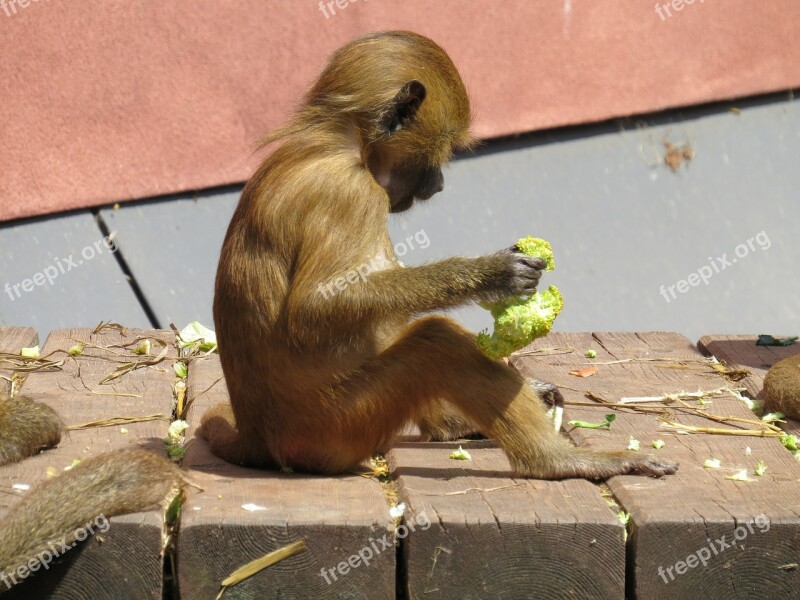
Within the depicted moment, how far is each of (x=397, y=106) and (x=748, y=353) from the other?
9.09 ft

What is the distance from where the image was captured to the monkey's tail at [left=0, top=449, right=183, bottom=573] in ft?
12.4

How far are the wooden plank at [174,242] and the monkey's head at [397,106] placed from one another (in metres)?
3.18

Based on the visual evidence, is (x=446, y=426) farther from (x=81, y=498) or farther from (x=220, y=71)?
(x=220, y=71)

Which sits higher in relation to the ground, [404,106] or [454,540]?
[404,106]

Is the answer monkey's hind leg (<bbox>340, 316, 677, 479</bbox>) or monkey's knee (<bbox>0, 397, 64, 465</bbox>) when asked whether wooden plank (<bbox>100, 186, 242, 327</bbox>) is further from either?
monkey's hind leg (<bbox>340, 316, 677, 479</bbox>)

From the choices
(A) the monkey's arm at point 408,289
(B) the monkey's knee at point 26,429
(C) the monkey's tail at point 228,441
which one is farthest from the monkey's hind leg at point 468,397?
(B) the monkey's knee at point 26,429

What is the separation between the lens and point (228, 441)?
490 cm

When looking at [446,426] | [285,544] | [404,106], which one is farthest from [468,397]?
[404,106]

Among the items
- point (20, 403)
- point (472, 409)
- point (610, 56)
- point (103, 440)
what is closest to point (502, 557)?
point (472, 409)

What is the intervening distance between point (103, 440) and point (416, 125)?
1.96 metres

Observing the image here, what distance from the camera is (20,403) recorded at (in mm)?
4973

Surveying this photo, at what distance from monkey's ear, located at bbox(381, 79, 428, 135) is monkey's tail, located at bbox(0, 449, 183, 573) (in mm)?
1793

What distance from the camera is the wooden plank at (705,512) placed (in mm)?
4000

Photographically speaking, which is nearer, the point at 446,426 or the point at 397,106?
the point at 397,106
